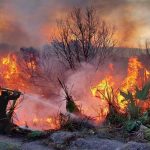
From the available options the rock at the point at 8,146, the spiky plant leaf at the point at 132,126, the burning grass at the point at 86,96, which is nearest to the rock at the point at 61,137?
the rock at the point at 8,146

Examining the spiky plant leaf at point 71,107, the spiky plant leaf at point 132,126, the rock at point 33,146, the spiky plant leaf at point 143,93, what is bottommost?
the rock at point 33,146

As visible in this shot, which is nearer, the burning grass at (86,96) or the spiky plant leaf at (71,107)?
the burning grass at (86,96)

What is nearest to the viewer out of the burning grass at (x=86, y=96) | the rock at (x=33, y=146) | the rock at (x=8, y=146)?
the rock at (x=8, y=146)

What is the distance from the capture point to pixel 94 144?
10.2m

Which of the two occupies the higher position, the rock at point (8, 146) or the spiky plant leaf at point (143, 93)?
the spiky plant leaf at point (143, 93)

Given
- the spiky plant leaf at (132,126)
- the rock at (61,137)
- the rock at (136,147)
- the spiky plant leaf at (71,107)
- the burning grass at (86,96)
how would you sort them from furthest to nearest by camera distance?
the spiky plant leaf at (71,107), the burning grass at (86,96), the spiky plant leaf at (132,126), the rock at (61,137), the rock at (136,147)

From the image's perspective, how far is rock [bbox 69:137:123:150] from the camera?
392 inches

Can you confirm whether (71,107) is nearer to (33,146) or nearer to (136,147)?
(33,146)

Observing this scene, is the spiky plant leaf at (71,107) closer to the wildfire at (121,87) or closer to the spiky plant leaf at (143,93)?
the wildfire at (121,87)

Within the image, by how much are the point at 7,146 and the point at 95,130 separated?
10.2 feet

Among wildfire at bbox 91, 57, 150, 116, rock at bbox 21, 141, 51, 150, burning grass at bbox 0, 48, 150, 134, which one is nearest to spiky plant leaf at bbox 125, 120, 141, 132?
burning grass at bbox 0, 48, 150, 134

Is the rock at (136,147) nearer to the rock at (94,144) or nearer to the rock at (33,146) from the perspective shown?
the rock at (94,144)

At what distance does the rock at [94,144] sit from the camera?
9945mm

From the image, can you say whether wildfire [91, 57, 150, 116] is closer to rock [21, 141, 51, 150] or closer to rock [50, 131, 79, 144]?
rock [50, 131, 79, 144]
